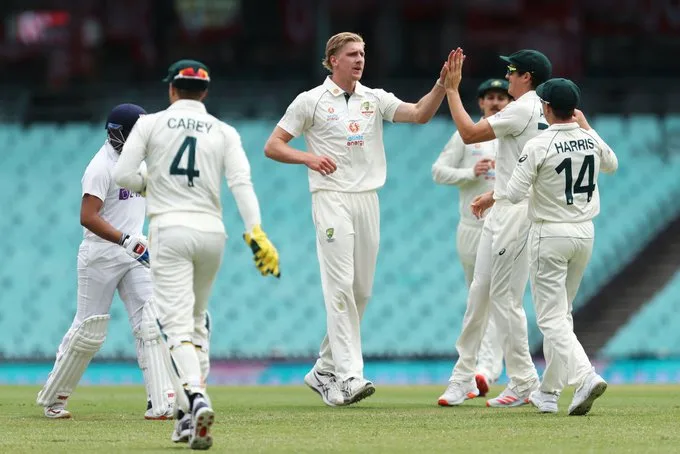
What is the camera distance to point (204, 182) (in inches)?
288

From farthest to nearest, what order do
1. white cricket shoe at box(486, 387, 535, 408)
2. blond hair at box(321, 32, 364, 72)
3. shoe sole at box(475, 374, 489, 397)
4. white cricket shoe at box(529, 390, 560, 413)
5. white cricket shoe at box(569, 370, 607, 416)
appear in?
shoe sole at box(475, 374, 489, 397) < blond hair at box(321, 32, 364, 72) < white cricket shoe at box(486, 387, 535, 408) < white cricket shoe at box(529, 390, 560, 413) < white cricket shoe at box(569, 370, 607, 416)

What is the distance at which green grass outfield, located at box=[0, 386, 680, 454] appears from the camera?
6961 mm

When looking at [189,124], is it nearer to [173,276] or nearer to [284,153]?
[173,276]

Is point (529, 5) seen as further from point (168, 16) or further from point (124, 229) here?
point (124, 229)

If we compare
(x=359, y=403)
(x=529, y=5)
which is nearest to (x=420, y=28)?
(x=529, y=5)

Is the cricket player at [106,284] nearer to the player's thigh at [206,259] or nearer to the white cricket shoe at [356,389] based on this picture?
the white cricket shoe at [356,389]

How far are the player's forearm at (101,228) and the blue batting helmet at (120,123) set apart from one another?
0.46m

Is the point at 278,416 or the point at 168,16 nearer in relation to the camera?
the point at 278,416

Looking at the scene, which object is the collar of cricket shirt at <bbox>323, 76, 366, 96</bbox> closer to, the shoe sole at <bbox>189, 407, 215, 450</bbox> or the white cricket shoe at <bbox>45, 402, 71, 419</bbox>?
the white cricket shoe at <bbox>45, 402, 71, 419</bbox>

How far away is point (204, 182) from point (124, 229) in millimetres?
2042

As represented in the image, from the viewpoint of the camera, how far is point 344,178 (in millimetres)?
9570

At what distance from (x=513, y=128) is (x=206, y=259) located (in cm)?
263

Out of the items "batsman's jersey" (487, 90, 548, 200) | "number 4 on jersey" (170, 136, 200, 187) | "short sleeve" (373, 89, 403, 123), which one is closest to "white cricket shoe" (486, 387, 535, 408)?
"batsman's jersey" (487, 90, 548, 200)

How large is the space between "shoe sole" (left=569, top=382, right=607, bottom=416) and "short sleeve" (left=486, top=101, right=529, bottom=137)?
1735 mm
